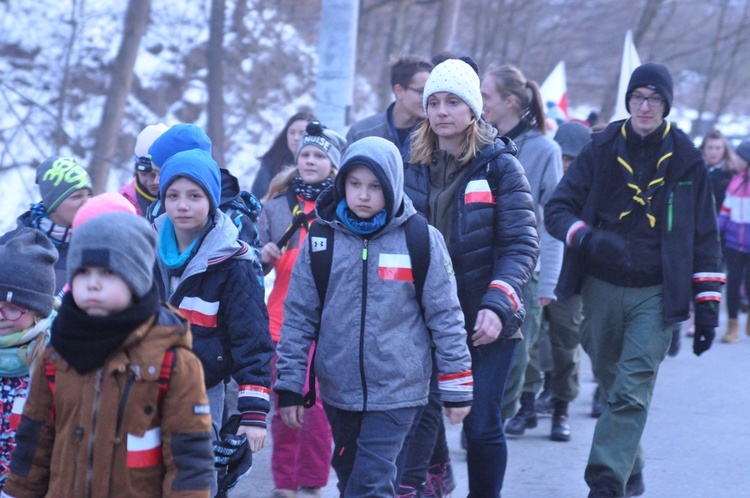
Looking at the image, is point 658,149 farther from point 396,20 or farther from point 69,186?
point 396,20

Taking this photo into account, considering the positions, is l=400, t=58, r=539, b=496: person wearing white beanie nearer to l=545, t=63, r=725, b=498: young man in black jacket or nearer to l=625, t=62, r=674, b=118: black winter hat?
l=545, t=63, r=725, b=498: young man in black jacket

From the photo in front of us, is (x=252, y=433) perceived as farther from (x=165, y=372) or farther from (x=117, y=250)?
(x=117, y=250)

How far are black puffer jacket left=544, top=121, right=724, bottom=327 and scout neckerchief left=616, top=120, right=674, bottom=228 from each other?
32 millimetres

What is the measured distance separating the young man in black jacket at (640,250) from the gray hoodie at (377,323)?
4.41 feet

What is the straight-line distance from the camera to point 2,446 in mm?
3912

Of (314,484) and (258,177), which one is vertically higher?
(258,177)

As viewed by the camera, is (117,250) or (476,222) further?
(476,222)

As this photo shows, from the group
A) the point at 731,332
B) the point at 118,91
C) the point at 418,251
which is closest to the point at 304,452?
the point at 418,251

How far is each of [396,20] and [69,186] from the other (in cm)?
1281

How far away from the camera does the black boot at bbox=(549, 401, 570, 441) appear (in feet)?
22.7

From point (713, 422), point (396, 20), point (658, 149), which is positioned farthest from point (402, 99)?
point (396, 20)

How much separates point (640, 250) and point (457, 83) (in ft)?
4.28

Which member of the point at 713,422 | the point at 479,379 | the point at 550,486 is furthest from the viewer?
the point at 713,422

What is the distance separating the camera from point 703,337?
5.27 metres
